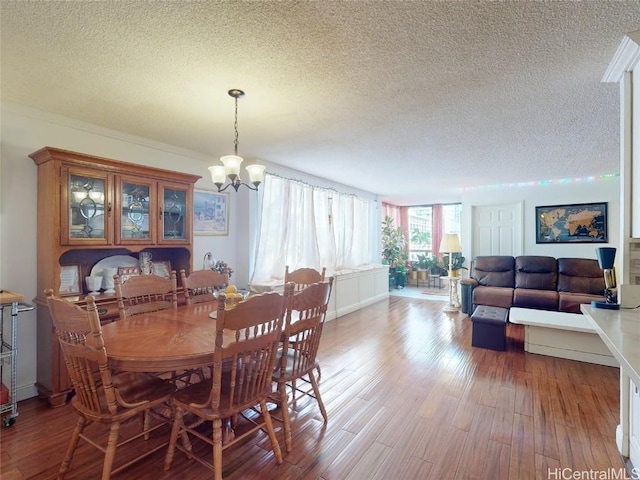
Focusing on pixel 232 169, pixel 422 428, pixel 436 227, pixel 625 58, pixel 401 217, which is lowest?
pixel 422 428

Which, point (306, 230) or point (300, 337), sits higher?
point (306, 230)

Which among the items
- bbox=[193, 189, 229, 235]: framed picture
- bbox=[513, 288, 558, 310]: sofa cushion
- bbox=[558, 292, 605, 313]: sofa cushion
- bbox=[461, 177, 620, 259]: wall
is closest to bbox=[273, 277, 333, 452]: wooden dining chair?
bbox=[193, 189, 229, 235]: framed picture

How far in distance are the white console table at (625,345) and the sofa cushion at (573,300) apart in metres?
3.17

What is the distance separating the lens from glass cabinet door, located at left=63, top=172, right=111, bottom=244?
2.55 metres

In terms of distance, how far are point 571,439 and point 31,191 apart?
4392mm

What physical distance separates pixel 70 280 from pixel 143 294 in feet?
2.92

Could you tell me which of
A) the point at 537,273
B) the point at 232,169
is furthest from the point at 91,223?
the point at 537,273

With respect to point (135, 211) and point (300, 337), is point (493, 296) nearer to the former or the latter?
point (300, 337)

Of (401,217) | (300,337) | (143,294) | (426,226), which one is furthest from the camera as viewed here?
(401,217)

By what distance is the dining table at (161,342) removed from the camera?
4.98 ft

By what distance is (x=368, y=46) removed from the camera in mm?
1767

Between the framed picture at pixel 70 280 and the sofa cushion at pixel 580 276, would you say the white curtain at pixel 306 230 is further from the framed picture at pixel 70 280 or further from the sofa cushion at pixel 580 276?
the sofa cushion at pixel 580 276

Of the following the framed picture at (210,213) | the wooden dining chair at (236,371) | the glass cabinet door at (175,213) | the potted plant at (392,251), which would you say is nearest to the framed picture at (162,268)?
the glass cabinet door at (175,213)

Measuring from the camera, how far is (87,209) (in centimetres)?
266
